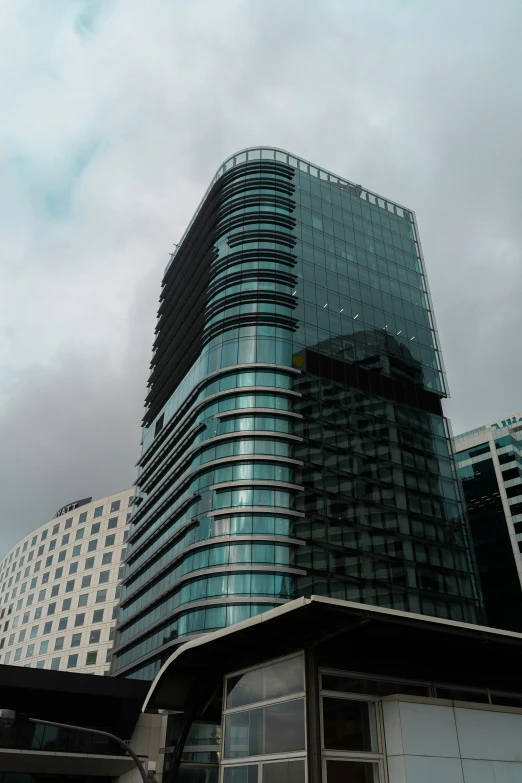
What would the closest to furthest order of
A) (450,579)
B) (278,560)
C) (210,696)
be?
(210,696) < (278,560) < (450,579)

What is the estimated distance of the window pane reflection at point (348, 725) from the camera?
53.8 feet

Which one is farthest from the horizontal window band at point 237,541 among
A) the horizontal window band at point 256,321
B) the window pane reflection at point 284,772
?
the window pane reflection at point 284,772

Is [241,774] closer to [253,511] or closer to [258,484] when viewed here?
[253,511]

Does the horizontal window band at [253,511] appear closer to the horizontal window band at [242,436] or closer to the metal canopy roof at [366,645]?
the horizontal window band at [242,436]

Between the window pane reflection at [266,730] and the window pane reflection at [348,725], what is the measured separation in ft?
2.32

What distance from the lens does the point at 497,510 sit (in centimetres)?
12812

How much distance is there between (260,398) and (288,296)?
558 inches

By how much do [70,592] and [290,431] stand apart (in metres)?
61.5

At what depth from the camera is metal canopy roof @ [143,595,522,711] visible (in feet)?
52.3

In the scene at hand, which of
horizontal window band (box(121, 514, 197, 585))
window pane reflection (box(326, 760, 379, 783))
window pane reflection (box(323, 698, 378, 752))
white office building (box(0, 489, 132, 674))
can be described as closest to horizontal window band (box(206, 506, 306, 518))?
horizontal window band (box(121, 514, 197, 585))

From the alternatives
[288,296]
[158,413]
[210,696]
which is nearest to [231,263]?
[288,296]

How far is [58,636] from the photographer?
10506 centimetres

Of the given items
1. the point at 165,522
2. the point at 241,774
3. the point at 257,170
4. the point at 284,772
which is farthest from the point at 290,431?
the point at 284,772

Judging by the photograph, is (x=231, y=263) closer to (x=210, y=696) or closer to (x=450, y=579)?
(x=450, y=579)
